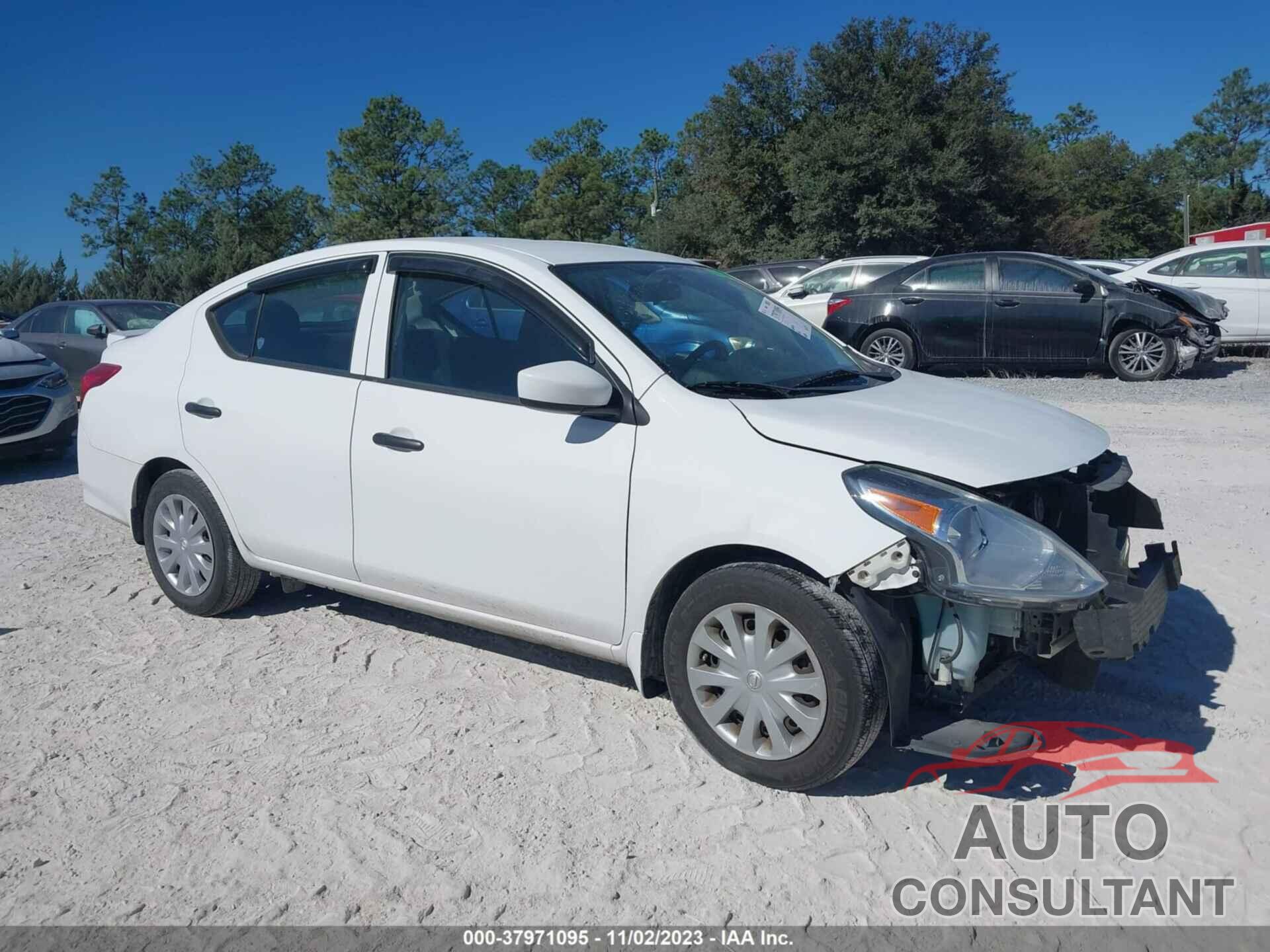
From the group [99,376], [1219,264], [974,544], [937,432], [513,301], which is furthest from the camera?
[1219,264]

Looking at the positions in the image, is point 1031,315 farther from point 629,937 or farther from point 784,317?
point 629,937

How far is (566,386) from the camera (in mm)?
3410

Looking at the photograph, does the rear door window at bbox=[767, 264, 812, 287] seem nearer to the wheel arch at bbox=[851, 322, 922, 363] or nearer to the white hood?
the wheel arch at bbox=[851, 322, 922, 363]

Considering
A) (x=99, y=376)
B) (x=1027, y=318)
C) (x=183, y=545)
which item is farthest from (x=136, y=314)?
(x=1027, y=318)

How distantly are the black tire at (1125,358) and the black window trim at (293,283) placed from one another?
34.3ft

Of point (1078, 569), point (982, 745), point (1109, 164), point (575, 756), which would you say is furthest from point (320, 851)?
point (1109, 164)

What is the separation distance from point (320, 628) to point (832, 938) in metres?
3.04

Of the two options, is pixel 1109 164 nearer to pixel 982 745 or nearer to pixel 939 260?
pixel 939 260

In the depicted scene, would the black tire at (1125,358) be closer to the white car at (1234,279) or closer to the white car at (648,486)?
the white car at (1234,279)

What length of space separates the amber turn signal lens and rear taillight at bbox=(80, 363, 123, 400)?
13.1 feet

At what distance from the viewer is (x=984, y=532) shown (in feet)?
9.98

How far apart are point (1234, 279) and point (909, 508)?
13.4 metres

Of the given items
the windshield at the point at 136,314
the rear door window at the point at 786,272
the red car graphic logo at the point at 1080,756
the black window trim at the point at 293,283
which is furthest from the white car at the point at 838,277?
the red car graphic logo at the point at 1080,756

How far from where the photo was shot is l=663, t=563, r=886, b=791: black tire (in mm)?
3025
